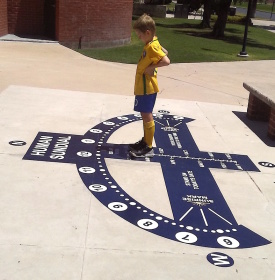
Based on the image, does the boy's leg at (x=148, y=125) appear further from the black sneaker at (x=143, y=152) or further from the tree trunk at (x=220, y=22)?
the tree trunk at (x=220, y=22)

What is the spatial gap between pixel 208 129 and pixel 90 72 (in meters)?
4.55

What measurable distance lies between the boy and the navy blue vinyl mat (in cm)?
46

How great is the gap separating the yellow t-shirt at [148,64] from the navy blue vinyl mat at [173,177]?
882mm

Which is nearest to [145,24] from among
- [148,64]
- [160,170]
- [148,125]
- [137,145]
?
[148,64]

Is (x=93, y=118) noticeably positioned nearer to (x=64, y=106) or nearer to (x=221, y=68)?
(x=64, y=106)

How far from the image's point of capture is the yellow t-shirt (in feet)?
16.9

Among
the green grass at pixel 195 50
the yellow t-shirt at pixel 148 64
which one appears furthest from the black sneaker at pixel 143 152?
the green grass at pixel 195 50

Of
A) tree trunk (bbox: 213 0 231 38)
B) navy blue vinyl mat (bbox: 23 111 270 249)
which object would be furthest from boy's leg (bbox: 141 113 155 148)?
tree trunk (bbox: 213 0 231 38)

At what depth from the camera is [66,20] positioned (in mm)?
14789

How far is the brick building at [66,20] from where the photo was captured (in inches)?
582

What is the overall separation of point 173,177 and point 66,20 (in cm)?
1083

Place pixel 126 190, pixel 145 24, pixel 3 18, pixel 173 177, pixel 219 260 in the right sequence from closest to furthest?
pixel 219 260, pixel 126 190, pixel 145 24, pixel 173 177, pixel 3 18

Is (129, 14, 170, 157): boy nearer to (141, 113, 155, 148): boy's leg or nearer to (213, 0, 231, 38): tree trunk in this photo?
(141, 113, 155, 148): boy's leg

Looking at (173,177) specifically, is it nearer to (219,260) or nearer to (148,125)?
(148,125)
